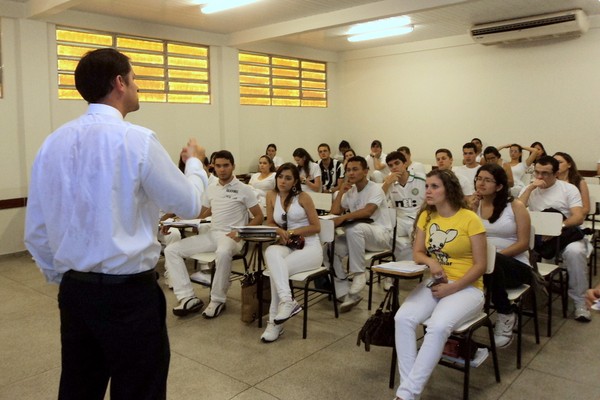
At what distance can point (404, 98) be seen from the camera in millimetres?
10070

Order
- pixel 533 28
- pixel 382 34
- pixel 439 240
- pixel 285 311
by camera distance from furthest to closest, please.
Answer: pixel 382 34
pixel 533 28
pixel 285 311
pixel 439 240

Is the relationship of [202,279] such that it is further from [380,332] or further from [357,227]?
[380,332]

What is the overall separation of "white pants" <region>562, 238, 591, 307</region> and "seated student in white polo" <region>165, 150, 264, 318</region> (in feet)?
8.00

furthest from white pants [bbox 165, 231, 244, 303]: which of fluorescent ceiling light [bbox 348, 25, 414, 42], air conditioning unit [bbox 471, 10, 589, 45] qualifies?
air conditioning unit [bbox 471, 10, 589, 45]

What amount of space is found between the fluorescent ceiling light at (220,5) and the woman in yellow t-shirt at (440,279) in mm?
4286

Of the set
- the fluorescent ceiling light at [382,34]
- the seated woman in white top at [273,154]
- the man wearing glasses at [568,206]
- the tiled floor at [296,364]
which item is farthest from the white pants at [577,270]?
the seated woman in white top at [273,154]

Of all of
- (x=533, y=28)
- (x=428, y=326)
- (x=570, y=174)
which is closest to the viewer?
(x=428, y=326)

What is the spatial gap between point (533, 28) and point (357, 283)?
18.4ft

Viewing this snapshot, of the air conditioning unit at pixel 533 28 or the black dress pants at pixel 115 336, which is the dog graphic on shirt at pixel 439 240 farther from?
the air conditioning unit at pixel 533 28

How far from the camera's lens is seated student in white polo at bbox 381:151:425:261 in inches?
193

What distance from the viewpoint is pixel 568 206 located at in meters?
4.25

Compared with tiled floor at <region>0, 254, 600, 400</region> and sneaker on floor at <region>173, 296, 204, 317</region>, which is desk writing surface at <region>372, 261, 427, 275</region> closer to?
tiled floor at <region>0, 254, 600, 400</region>

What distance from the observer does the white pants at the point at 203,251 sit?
415 cm

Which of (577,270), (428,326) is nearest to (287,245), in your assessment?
(428,326)
